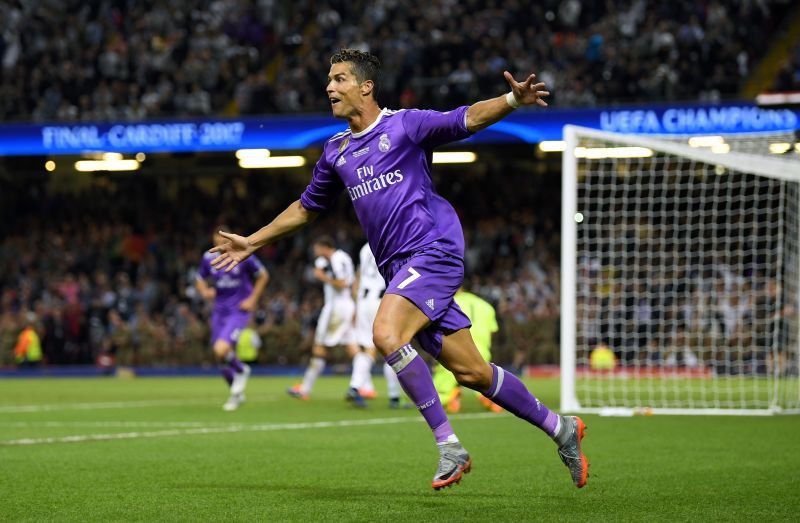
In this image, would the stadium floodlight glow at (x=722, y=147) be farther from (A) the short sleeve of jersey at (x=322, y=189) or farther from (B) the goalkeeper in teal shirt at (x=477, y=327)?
(A) the short sleeve of jersey at (x=322, y=189)

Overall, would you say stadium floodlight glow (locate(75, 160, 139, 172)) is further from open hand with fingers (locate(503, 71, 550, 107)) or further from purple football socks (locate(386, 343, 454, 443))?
open hand with fingers (locate(503, 71, 550, 107))

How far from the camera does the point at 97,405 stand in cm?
1555

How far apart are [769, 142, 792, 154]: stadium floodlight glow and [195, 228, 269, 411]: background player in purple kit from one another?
637cm

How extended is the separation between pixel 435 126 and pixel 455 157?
2285 cm

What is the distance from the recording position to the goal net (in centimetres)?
1403

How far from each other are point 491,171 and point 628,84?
6.28 meters

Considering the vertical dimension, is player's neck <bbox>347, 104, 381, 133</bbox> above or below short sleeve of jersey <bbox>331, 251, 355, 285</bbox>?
above

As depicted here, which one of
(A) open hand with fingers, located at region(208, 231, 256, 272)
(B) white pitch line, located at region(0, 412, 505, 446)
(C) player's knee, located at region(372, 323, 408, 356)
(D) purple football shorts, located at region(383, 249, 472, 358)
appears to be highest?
(A) open hand with fingers, located at region(208, 231, 256, 272)

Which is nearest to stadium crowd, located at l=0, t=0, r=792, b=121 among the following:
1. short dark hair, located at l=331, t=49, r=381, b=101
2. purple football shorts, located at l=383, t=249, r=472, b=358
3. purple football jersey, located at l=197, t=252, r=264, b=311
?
purple football jersey, located at l=197, t=252, r=264, b=311

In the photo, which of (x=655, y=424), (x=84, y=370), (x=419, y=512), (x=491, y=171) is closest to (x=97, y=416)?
(x=655, y=424)

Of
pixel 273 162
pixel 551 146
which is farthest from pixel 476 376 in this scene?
pixel 273 162

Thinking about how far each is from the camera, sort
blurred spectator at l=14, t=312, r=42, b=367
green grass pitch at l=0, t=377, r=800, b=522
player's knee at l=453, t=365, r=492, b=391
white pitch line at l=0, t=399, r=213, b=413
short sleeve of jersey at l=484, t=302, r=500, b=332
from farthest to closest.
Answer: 1. blurred spectator at l=14, t=312, r=42, b=367
2. white pitch line at l=0, t=399, r=213, b=413
3. short sleeve of jersey at l=484, t=302, r=500, b=332
4. player's knee at l=453, t=365, r=492, b=391
5. green grass pitch at l=0, t=377, r=800, b=522

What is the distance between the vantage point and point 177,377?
2555 cm

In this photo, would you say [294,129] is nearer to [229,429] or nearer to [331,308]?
[331,308]
